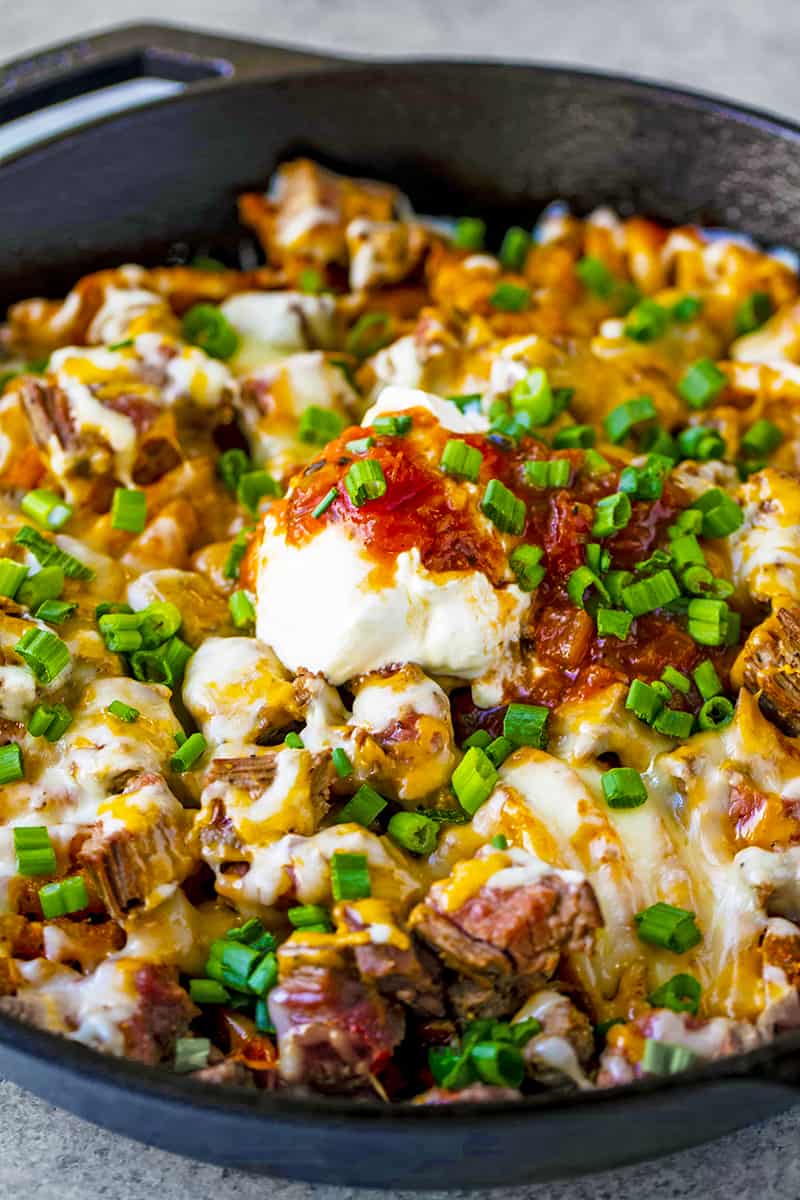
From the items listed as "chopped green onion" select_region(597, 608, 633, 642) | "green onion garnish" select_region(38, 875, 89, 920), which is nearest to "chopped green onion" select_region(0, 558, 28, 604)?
"green onion garnish" select_region(38, 875, 89, 920)

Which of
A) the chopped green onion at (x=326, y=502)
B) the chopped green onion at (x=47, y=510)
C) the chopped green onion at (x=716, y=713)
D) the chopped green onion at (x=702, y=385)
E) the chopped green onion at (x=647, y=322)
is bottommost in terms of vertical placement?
the chopped green onion at (x=716, y=713)

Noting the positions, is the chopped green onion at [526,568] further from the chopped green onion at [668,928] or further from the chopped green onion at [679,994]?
the chopped green onion at [679,994]

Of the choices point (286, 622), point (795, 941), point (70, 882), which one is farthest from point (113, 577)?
point (795, 941)

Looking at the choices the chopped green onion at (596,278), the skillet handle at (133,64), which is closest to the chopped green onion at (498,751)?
the chopped green onion at (596,278)

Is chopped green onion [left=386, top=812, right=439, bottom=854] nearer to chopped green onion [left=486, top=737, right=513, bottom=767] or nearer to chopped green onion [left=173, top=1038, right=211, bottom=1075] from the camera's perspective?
chopped green onion [left=486, top=737, right=513, bottom=767]

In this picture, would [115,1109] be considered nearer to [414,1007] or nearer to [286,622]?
[414,1007]

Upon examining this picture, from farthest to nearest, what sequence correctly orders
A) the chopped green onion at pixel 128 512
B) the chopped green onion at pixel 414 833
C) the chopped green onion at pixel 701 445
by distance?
the chopped green onion at pixel 701 445
the chopped green onion at pixel 128 512
the chopped green onion at pixel 414 833
